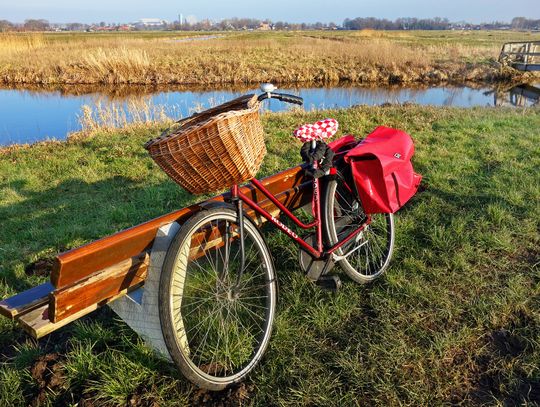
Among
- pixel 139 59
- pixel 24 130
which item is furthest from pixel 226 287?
pixel 139 59

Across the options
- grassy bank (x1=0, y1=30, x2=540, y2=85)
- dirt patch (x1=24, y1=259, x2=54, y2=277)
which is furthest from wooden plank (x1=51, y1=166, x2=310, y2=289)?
grassy bank (x1=0, y1=30, x2=540, y2=85)

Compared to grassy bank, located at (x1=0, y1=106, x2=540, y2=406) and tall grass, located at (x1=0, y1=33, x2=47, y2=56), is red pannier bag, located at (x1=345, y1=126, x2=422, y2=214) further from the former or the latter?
tall grass, located at (x1=0, y1=33, x2=47, y2=56)

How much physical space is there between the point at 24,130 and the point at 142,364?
12707 mm

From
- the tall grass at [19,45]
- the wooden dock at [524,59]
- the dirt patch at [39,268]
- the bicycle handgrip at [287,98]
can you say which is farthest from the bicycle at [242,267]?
the tall grass at [19,45]

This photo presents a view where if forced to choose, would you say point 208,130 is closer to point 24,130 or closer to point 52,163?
point 52,163

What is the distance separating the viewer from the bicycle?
87.6 inches

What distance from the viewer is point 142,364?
2457 millimetres

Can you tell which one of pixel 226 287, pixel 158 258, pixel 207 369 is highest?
pixel 158 258

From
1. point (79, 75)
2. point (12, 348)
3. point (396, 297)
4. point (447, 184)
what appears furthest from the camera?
point (79, 75)

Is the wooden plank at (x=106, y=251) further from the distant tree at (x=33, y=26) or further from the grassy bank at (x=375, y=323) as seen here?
the distant tree at (x=33, y=26)

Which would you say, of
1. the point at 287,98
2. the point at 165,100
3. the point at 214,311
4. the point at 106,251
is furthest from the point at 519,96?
the point at 106,251

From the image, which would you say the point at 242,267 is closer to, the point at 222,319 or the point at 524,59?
the point at 222,319

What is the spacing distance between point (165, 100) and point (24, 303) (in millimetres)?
16166

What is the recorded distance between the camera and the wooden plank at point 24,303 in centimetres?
211
